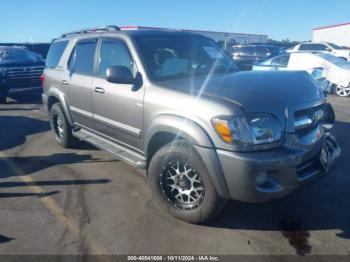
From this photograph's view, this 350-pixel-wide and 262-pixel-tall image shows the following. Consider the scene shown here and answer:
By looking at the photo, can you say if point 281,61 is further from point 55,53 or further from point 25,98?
point 25,98

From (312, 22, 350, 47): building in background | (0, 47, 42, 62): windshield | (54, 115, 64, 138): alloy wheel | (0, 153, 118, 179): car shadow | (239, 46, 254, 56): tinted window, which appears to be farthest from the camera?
(312, 22, 350, 47): building in background

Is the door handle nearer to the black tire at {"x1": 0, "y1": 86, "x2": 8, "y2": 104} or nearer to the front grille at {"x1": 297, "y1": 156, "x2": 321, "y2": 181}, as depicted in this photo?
the front grille at {"x1": 297, "y1": 156, "x2": 321, "y2": 181}

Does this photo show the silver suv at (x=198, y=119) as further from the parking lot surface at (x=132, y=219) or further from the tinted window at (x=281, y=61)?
the tinted window at (x=281, y=61)

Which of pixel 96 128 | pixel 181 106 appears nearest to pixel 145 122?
pixel 181 106

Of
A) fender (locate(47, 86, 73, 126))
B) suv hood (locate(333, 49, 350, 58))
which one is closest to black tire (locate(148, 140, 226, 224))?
fender (locate(47, 86, 73, 126))

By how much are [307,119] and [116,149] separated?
2361 millimetres

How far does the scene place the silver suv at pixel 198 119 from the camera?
2779 mm

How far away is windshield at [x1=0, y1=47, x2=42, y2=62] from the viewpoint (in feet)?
38.1

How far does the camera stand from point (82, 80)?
4.66 metres

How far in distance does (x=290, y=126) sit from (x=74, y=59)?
3568 millimetres

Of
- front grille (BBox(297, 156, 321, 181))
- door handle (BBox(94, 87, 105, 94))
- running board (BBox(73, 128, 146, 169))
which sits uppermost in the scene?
door handle (BBox(94, 87, 105, 94))

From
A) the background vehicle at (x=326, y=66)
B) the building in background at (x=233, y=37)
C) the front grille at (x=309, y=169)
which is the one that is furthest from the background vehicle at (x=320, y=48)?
the front grille at (x=309, y=169)

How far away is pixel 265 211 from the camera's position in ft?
11.5

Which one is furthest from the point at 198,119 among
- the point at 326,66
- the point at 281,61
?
the point at 281,61
